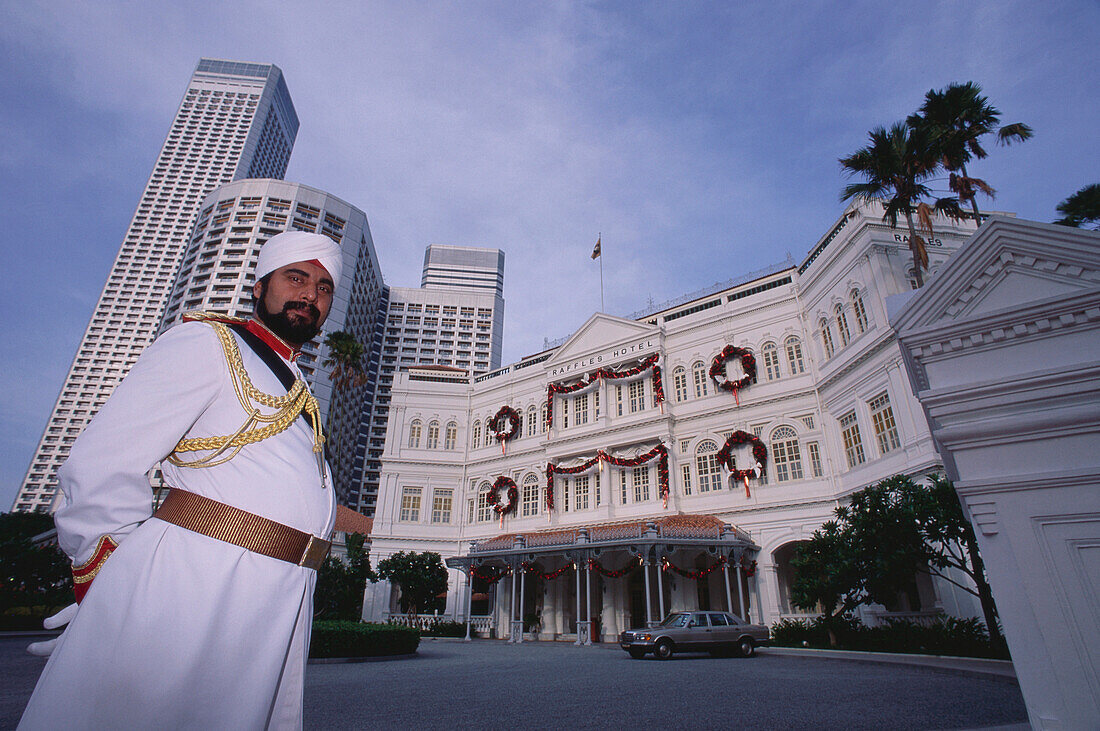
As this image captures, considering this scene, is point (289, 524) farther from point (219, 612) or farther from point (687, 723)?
point (687, 723)

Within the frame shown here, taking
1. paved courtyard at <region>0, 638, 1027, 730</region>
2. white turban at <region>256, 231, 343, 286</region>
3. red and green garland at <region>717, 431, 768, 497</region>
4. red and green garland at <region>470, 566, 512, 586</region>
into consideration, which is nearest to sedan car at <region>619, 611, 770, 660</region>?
paved courtyard at <region>0, 638, 1027, 730</region>

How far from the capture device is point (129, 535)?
169 centimetres

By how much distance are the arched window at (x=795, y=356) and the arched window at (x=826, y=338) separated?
112 centimetres

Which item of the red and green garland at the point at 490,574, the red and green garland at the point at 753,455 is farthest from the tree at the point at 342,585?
the red and green garland at the point at 753,455

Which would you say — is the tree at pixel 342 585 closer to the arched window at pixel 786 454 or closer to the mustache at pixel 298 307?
the mustache at pixel 298 307

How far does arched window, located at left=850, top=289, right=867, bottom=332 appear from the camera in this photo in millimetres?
17784

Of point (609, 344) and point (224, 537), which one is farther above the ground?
point (609, 344)

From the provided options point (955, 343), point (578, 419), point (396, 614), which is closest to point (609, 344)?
point (578, 419)

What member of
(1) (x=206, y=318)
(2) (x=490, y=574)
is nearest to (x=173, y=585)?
(1) (x=206, y=318)

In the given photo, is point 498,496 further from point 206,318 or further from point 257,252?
point 257,252

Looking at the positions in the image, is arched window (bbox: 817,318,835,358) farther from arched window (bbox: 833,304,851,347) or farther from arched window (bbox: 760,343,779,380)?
arched window (bbox: 760,343,779,380)

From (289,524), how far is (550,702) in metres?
6.29

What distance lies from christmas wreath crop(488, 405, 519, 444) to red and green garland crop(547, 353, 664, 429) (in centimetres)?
232

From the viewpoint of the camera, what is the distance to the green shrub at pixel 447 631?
81.3 feet
